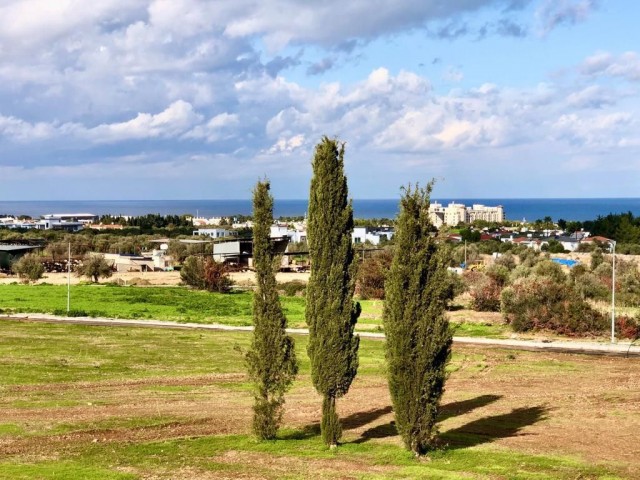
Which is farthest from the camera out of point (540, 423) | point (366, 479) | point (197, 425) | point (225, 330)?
point (225, 330)

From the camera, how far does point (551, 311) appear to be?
49812 millimetres

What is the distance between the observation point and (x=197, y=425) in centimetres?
2155

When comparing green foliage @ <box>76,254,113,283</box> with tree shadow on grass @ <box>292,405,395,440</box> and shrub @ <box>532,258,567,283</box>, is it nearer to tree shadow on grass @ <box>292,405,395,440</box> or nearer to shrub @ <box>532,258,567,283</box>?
shrub @ <box>532,258,567,283</box>

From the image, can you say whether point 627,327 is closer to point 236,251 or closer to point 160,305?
point 160,305

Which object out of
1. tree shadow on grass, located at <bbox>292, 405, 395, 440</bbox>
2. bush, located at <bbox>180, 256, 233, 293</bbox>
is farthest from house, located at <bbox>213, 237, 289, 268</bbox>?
tree shadow on grass, located at <bbox>292, 405, 395, 440</bbox>

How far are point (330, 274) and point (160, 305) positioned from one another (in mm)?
45550

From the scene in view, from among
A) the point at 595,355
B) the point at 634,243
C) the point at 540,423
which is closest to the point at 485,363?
the point at 595,355

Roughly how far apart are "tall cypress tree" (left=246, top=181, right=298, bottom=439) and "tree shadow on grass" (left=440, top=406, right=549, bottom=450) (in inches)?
186

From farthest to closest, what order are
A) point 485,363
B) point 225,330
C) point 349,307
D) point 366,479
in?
point 225,330
point 485,363
point 349,307
point 366,479

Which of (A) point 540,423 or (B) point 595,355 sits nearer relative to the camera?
(A) point 540,423

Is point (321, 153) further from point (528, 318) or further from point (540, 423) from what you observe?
point (528, 318)

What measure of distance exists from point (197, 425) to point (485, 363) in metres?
18.3

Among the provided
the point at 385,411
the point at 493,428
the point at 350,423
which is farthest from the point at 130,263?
the point at 493,428

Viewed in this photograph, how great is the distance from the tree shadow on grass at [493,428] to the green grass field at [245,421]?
0.06 m
